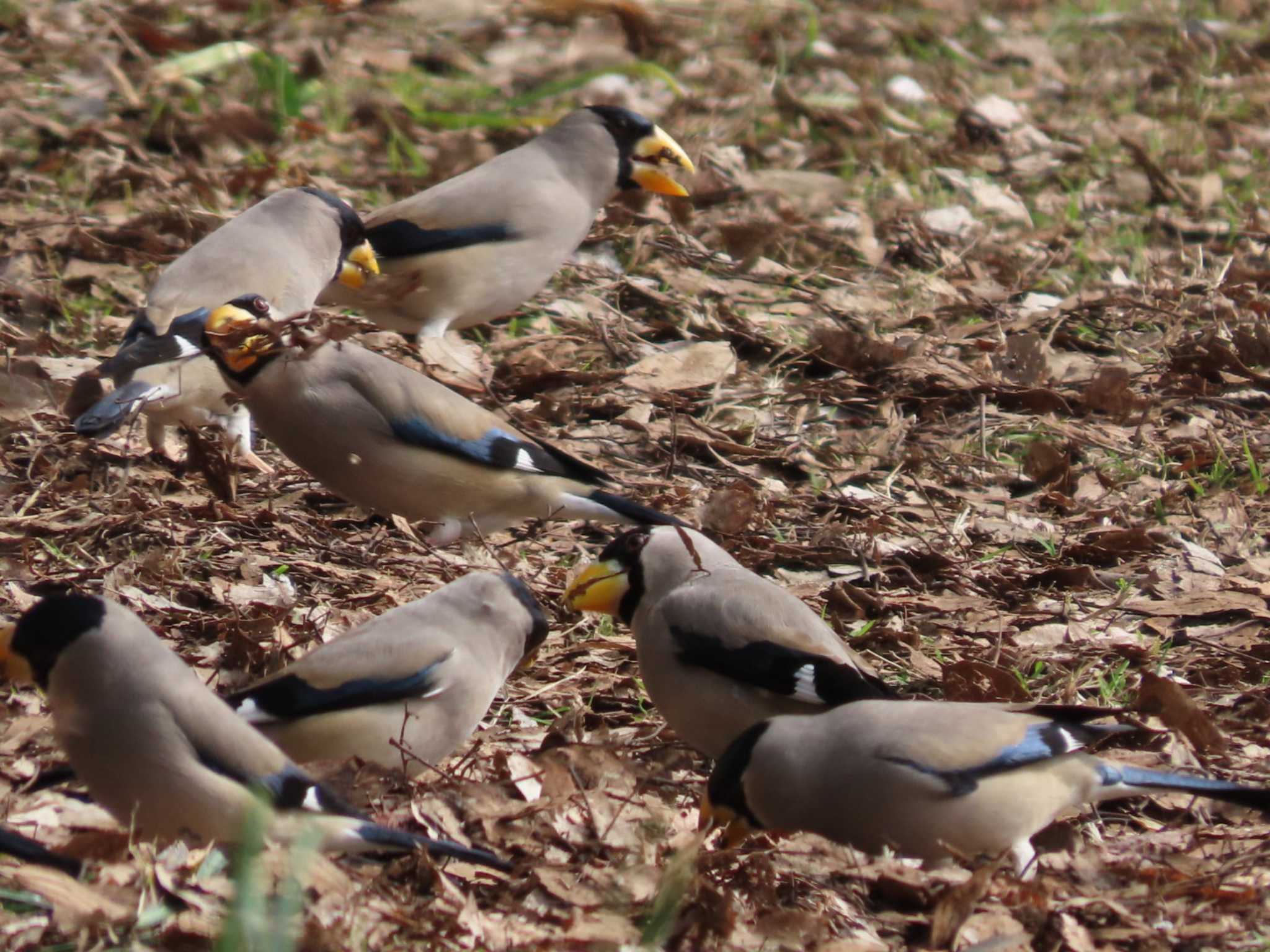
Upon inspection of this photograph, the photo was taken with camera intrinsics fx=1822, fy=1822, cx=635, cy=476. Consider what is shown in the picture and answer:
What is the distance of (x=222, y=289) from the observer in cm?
603

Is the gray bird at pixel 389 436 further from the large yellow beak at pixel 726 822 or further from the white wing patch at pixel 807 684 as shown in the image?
the large yellow beak at pixel 726 822

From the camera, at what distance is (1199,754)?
4.39 metres

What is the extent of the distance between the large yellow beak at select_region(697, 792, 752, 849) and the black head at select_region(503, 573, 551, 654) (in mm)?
681

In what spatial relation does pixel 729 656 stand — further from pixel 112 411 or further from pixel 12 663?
pixel 112 411

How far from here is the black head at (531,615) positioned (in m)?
4.42

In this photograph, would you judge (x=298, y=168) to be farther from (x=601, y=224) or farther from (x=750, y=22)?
(x=750, y=22)

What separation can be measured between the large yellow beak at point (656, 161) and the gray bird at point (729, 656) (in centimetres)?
329

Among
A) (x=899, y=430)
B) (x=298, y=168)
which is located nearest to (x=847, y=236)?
(x=899, y=430)

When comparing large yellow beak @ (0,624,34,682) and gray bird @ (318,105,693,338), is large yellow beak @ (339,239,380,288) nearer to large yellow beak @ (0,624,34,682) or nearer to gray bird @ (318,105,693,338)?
gray bird @ (318,105,693,338)

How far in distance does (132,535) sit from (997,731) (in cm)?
261

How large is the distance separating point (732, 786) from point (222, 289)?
2951 millimetres

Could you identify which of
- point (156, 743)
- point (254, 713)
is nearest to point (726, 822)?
point (254, 713)

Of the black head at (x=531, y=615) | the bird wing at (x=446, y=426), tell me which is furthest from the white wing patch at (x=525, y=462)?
the black head at (x=531, y=615)

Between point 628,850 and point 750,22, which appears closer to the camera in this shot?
point 628,850
